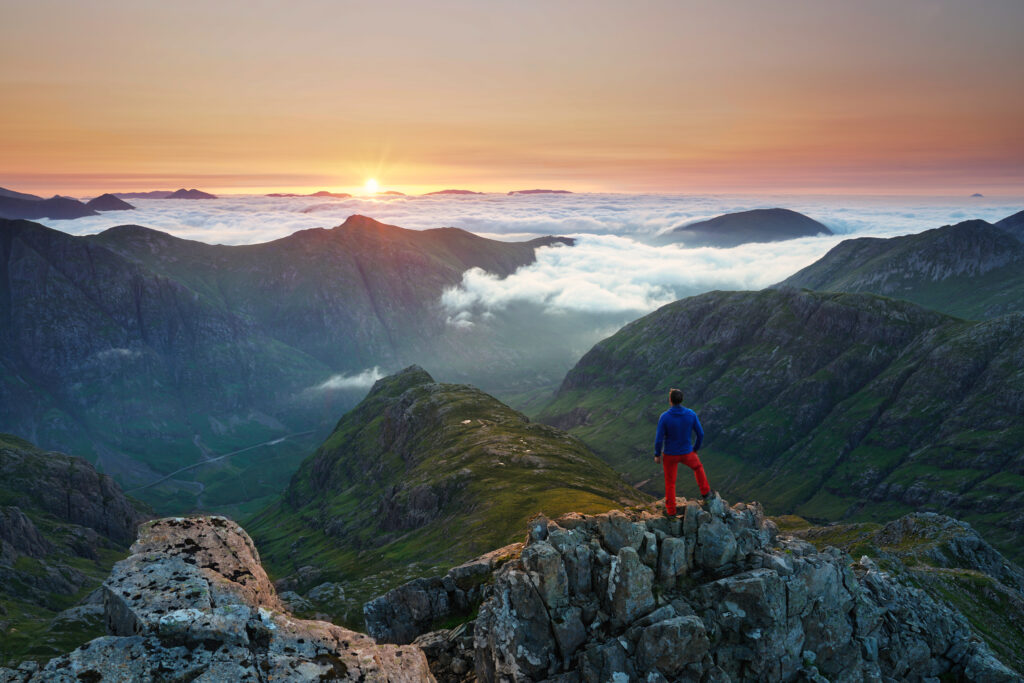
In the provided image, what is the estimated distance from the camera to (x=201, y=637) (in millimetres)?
26203

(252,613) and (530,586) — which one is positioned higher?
(252,613)

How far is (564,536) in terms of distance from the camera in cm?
4009

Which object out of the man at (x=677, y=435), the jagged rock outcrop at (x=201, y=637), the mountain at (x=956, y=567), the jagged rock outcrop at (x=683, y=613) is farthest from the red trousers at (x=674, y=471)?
the jagged rock outcrop at (x=201, y=637)

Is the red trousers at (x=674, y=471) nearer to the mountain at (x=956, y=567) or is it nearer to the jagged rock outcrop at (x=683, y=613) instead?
the jagged rock outcrop at (x=683, y=613)

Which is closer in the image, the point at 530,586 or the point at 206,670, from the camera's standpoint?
the point at 206,670

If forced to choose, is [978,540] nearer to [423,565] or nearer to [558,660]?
[423,565]

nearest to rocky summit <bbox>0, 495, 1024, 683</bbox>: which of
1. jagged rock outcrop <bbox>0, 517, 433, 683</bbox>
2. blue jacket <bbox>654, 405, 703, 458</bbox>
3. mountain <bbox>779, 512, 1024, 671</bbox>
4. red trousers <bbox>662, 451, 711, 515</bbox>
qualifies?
jagged rock outcrop <bbox>0, 517, 433, 683</bbox>

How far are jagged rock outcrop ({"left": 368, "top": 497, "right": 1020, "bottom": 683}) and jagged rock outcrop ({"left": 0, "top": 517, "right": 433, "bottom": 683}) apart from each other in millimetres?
9461

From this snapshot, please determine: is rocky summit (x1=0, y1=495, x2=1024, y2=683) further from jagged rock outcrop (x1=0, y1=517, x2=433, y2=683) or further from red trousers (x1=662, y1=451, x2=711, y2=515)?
red trousers (x1=662, y1=451, x2=711, y2=515)

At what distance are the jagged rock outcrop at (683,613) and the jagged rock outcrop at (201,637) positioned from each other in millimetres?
9461

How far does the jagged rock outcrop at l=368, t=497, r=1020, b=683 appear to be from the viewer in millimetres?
34719

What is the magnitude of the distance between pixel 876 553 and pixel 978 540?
46.6m

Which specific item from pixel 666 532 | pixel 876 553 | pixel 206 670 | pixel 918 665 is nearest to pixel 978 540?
pixel 876 553

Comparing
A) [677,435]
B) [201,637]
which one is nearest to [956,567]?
[677,435]
